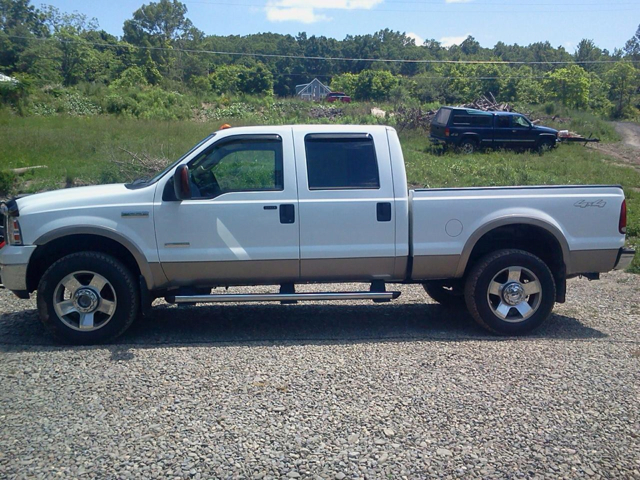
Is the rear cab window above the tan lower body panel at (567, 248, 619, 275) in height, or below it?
above

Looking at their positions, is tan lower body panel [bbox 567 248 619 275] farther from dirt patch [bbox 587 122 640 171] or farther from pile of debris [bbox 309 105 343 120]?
pile of debris [bbox 309 105 343 120]

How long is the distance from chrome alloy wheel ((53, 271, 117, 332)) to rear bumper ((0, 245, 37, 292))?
0.38m

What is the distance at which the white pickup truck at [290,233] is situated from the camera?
6.03 meters

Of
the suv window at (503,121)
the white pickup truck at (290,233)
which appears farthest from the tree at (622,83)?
the white pickup truck at (290,233)

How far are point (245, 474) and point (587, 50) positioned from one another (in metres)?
111

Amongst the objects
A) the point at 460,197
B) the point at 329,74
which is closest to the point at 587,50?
the point at 329,74

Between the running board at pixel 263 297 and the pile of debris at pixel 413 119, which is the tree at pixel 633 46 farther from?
the running board at pixel 263 297

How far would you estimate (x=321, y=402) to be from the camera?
463 cm

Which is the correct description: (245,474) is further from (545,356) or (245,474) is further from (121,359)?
(545,356)

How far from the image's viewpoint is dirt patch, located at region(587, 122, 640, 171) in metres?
27.0

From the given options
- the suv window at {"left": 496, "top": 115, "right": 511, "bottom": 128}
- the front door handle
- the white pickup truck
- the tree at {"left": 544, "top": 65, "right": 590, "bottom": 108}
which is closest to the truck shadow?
the white pickup truck

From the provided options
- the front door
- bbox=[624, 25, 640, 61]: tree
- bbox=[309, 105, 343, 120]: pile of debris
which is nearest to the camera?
the front door

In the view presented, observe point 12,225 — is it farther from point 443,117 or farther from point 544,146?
point 544,146

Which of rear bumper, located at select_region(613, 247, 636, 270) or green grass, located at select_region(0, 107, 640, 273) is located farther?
green grass, located at select_region(0, 107, 640, 273)
